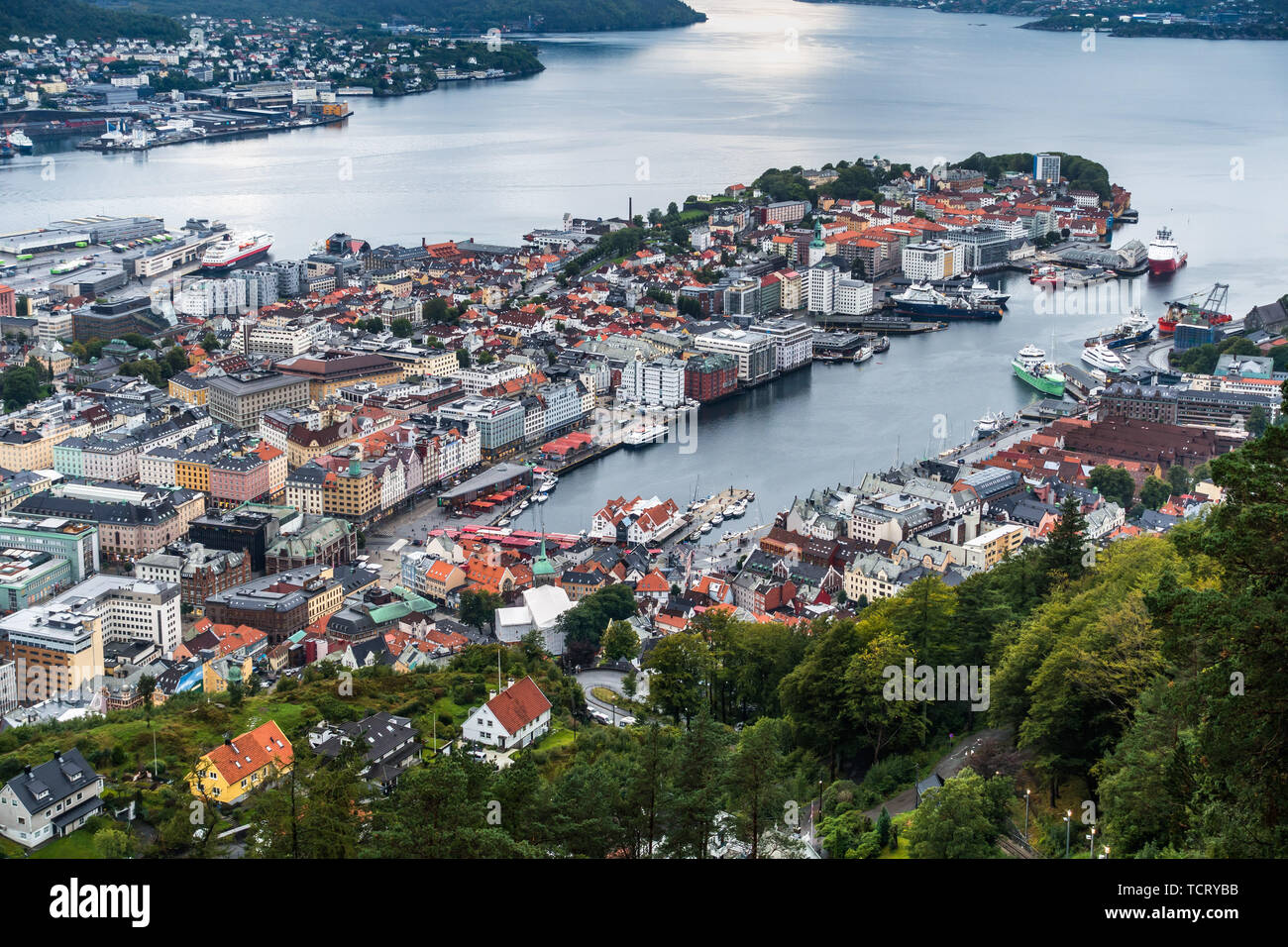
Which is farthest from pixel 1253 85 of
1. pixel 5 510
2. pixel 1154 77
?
pixel 5 510

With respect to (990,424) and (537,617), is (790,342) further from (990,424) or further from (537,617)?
(537,617)

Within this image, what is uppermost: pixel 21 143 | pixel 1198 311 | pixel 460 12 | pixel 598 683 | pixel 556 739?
pixel 460 12

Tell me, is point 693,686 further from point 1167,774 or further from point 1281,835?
point 1281,835

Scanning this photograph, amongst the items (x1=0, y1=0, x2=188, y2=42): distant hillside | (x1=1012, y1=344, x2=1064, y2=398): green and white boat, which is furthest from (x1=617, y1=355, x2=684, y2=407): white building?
(x1=0, y1=0, x2=188, y2=42): distant hillside

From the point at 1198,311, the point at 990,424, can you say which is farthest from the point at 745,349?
the point at 1198,311

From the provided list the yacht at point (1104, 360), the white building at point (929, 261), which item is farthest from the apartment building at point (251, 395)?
the white building at point (929, 261)
